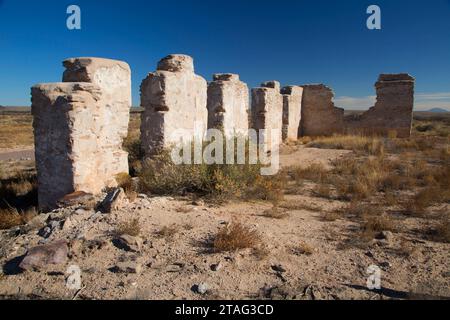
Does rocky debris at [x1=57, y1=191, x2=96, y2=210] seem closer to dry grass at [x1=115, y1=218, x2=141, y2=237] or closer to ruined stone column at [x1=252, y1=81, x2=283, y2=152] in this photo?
dry grass at [x1=115, y1=218, x2=141, y2=237]

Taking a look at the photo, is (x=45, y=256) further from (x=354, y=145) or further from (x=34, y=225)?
(x=354, y=145)

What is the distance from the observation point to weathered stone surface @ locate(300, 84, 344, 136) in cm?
1547

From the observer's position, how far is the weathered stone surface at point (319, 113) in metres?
15.5

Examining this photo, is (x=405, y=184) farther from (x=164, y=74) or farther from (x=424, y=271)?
(x=164, y=74)

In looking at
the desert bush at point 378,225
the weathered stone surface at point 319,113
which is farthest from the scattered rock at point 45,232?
the weathered stone surface at point 319,113

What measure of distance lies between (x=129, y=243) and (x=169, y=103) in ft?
11.2

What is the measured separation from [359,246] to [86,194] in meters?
3.77

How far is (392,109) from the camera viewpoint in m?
14.4

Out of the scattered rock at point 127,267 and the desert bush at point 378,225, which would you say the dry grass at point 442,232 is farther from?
the scattered rock at point 127,267

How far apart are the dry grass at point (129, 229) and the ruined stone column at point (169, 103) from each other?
8.27ft

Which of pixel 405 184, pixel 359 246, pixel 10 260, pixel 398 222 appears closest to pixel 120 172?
pixel 10 260

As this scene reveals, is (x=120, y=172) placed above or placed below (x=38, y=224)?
above
